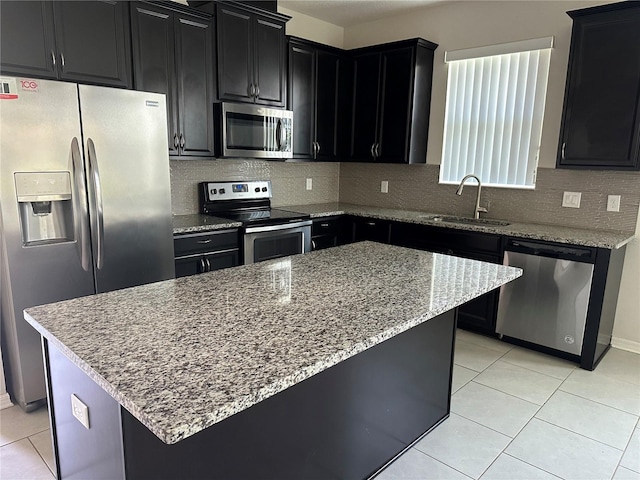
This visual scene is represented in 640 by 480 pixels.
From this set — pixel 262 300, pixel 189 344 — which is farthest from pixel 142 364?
pixel 262 300

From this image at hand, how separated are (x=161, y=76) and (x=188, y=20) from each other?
0.47 m

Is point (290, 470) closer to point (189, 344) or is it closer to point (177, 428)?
point (189, 344)

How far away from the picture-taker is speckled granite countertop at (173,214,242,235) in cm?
303

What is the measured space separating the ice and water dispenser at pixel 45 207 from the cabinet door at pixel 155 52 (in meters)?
0.95

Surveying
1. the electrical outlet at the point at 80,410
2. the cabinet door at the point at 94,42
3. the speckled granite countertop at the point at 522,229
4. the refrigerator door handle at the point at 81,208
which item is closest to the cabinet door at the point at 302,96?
the speckled granite countertop at the point at 522,229

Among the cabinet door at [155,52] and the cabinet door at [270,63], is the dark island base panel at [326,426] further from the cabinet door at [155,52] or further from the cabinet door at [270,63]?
the cabinet door at [270,63]

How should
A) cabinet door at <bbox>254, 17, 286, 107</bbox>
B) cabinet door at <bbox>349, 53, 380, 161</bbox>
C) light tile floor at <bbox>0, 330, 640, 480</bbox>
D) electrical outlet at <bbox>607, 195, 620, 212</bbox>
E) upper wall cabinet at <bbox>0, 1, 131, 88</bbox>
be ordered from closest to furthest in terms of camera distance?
light tile floor at <bbox>0, 330, 640, 480</bbox> < upper wall cabinet at <bbox>0, 1, 131, 88</bbox> < electrical outlet at <bbox>607, 195, 620, 212</bbox> < cabinet door at <bbox>254, 17, 286, 107</bbox> < cabinet door at <bbox>349, 53, 380, 161</bbox>

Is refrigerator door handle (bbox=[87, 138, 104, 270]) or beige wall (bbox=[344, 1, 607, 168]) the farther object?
beige wall (bbox=[344, 1, 607, 168])

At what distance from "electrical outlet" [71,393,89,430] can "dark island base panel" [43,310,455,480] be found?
43mm

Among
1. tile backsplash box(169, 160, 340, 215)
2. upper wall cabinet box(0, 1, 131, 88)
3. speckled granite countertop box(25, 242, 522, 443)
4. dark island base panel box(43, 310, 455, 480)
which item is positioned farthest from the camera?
tile backsplash box(169, 160, 340, 215)

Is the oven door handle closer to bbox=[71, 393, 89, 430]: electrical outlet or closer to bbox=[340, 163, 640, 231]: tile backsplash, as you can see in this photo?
bbox=[340, 163, 640, 231]: tile backsplash

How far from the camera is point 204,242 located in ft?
10.3

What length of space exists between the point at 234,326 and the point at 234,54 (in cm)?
271

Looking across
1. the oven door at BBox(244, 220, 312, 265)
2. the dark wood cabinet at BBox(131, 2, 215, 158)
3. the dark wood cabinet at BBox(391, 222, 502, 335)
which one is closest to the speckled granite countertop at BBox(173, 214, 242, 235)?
the oven door at BBox(244, 220, 312, 265)
